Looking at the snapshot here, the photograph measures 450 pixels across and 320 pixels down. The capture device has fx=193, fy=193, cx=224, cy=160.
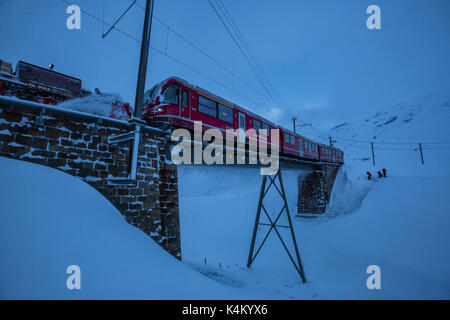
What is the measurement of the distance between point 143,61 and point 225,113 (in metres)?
4.09

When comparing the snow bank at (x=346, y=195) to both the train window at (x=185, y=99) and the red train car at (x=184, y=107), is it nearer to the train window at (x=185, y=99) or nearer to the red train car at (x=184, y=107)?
the red train car at (x=184, y=107)

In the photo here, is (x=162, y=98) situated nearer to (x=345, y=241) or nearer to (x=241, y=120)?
(x=241, y=120)

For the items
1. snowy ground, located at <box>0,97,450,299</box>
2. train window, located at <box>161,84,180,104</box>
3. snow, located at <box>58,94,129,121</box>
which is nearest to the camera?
snowy ground, located at <box>0,97,450,299</box>

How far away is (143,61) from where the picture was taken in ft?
15.2

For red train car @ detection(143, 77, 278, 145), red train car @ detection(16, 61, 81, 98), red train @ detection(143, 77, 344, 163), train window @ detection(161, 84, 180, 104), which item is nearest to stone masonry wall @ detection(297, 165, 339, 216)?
red train @ detection(143, 77, 344, 163)

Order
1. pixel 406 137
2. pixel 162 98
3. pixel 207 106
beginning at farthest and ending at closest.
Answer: pixel 406 137, pixel 207 106, pixel 162 98

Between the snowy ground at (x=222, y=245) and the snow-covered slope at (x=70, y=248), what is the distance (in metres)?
0.01

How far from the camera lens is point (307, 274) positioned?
8.67 meters

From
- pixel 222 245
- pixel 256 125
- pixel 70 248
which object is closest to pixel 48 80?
pixel 70 248

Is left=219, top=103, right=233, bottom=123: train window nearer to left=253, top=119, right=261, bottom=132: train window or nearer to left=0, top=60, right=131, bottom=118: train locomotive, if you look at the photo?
left=253, top=119, right=261, bottom=132: train window

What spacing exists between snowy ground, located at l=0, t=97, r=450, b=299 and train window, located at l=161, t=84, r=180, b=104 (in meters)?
3.48

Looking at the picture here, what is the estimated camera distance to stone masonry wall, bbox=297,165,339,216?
1708 cm
